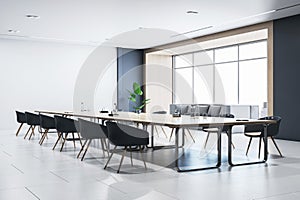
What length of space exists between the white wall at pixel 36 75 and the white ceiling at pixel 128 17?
69cm

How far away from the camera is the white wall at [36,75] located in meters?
11.8

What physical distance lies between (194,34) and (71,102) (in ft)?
15.9

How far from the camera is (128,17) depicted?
8680 millimetres

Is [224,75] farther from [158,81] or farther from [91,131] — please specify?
[91,131]

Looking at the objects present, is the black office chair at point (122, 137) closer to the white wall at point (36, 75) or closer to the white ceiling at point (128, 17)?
the white ceiling at point (128, 17)

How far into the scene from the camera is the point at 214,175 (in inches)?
187

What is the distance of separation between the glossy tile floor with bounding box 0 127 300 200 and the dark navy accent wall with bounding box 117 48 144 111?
25.5 feet

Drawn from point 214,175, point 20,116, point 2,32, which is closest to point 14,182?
point 214,175

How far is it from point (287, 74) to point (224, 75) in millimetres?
3980

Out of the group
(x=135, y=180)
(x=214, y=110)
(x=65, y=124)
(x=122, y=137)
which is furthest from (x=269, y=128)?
(x=214, y=110)

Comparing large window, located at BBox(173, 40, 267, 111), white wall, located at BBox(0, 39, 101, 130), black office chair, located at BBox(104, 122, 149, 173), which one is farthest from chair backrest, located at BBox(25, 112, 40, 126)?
large window, located at BBox(173, 40, 267, 111)

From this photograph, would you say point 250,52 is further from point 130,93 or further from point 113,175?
point 113,175

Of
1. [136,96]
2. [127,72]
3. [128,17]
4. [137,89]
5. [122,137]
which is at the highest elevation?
[128,17]

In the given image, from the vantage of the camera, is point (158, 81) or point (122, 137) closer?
point (122, 137)
